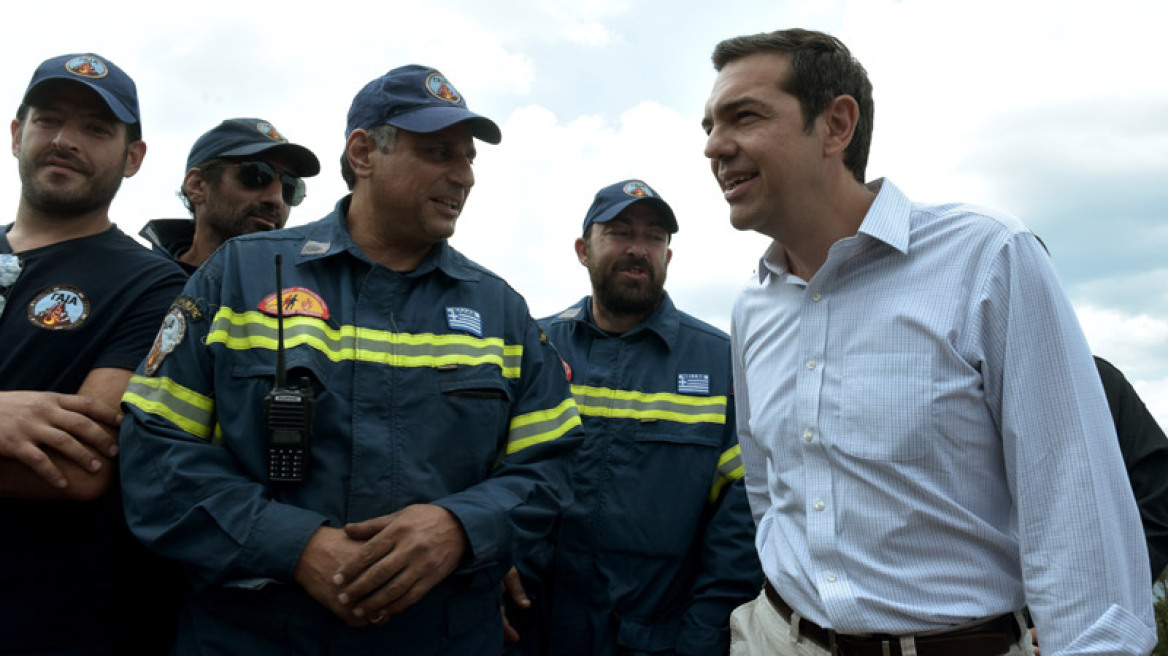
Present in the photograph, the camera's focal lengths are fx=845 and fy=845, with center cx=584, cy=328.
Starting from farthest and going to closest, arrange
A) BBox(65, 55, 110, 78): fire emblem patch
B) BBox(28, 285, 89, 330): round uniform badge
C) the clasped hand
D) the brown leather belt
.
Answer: BBox(65, 55, 110, 78): fire emblem patch
BBox(28, 285, 89, 330): round uniform badge
the clasped hand
the brown leather belt

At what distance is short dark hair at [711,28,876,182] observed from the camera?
2475 mm

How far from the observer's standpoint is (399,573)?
221 centimetres

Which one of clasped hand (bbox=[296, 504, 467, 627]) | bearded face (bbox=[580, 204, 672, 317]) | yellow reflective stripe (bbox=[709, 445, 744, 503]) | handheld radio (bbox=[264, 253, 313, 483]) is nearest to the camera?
clasped hand (bbox=[296, 504, 467, 627])

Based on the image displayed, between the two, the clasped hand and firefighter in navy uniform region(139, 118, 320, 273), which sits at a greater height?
firefighter in navy uniform region(139, 118, 320, 273)

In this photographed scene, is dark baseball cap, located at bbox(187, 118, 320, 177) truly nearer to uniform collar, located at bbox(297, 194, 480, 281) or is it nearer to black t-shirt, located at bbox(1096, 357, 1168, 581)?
uniform collar, located at bbox(297, 194, 480, 281)

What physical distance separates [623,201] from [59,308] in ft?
8.40

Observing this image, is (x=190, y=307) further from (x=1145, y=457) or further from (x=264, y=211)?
(x=1145, y=457)

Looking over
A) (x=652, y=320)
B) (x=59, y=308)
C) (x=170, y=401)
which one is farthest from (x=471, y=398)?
(x=652, y=320)

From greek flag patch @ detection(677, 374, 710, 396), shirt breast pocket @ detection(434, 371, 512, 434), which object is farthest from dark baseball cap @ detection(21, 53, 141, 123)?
greek flag patch @ detection(677, 374, 710, 396)

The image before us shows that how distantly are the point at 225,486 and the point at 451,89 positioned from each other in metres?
1.58

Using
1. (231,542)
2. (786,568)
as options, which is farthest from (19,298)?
A: (786,568)

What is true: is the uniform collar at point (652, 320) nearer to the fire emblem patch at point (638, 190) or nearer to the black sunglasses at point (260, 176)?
the fire emblem patch at point (638, 190)

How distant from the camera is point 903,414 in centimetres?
205

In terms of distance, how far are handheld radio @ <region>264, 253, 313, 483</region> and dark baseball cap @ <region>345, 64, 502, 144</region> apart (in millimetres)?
1010
